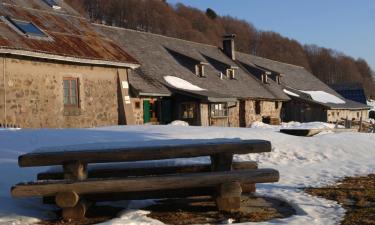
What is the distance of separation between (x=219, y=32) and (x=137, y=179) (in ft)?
372

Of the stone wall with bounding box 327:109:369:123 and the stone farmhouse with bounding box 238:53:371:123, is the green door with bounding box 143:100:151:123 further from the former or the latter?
the stone wall with bounding box 327:109:369:123

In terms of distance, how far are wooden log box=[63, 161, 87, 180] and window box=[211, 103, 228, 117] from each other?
2168cm

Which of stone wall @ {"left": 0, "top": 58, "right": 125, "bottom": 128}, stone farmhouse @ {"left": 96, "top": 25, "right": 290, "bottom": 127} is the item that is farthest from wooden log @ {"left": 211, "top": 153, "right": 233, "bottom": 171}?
stone farmhouse @ {"left": 96, "top": 25, "right": 290, "bottom": 127}

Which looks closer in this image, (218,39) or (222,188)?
(222,188)

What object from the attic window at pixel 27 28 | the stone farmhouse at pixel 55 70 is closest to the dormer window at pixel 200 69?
the stone farmhouse at pixel 55 70

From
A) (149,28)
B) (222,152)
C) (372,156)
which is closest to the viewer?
(222,152)

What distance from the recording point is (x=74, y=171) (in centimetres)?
641

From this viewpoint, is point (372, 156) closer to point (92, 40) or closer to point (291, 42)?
point (92, 40)

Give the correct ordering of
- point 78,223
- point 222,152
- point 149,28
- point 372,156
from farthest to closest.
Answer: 1. point 149,28
2. point 372,156
3. point 222,152
4. point 78,223

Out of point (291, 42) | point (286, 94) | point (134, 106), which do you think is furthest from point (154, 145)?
point (291, 42)

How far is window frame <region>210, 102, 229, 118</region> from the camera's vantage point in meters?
28.1

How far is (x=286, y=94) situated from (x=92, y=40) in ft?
69.2

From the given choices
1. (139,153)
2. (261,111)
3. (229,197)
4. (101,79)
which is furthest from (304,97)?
(139,153)

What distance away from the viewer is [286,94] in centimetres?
3847
